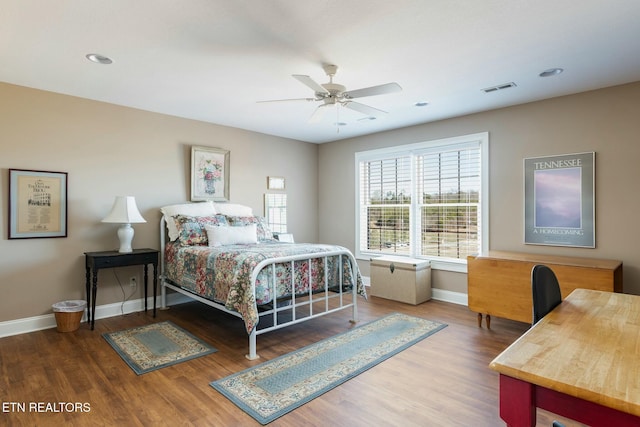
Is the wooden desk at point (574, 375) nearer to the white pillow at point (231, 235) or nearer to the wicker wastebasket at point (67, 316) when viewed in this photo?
the white pillow at point (231, 235)

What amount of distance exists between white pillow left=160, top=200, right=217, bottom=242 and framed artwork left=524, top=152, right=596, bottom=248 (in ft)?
12.8

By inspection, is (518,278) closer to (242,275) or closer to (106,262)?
(242,275)

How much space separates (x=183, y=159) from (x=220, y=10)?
9.19 feet

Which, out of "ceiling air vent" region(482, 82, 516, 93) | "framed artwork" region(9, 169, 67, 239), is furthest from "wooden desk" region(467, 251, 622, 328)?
"framed artwork" region(9, 169, 67, 239)

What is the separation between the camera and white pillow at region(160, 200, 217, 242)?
14.0 feet

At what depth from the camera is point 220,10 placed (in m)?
2.17

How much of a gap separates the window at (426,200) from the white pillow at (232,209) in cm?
186

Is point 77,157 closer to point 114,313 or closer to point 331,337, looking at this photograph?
point 114,313

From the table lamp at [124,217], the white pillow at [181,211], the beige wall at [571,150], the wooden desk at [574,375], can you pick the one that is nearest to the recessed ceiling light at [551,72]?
the beige wall at [571,150]

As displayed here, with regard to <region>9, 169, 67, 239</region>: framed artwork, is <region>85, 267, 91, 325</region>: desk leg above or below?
below

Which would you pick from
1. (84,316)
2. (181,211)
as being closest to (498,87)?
(181,211)

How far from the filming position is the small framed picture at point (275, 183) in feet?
18.4

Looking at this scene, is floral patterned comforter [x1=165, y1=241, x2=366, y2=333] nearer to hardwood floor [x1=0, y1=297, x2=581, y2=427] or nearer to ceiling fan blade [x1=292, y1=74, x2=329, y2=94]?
hardwood floor [x1=0, y1=297, x2=581, y2=427]

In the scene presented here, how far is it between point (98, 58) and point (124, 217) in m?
1.63
